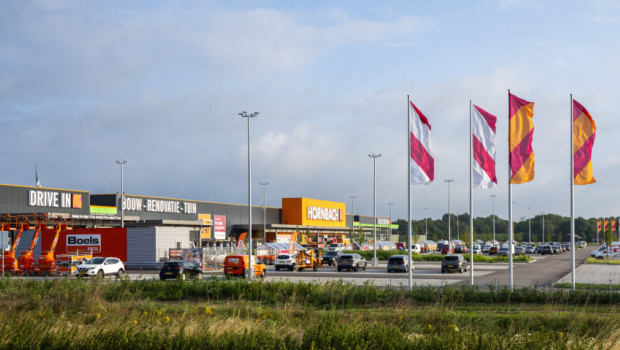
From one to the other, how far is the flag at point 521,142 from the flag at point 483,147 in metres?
1.08

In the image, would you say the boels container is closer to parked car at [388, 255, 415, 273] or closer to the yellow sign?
parked car at [388, 255, 415, 273]

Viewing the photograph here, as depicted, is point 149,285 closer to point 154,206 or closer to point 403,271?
point 403,271

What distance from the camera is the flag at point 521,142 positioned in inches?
1102

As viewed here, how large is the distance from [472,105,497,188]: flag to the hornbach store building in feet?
116

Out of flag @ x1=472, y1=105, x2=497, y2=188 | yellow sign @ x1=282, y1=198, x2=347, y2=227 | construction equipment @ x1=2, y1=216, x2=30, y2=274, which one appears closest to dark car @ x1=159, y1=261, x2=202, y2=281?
construction equipment @ x1=2, y1=216, x2=30, y2=274

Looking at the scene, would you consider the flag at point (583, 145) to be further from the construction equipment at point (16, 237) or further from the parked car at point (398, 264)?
the construction equipment at point (16, 237)

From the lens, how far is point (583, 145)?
1142 inches

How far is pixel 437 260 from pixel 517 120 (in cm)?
4514

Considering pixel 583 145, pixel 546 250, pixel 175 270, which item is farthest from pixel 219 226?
pixel 583 145

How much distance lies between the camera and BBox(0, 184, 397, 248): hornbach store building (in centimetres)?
6956

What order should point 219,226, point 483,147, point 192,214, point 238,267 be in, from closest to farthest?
point 483,147 < point 238,267 < point 192,214 < point 219,226

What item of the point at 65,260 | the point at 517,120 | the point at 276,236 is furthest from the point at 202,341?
the point at 276,236

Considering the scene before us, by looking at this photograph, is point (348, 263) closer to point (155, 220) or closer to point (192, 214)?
point (155, 220)

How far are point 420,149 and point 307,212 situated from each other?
84.4m
